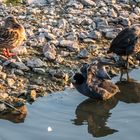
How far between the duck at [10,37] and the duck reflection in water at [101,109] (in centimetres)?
208

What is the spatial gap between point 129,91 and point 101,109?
0.98 metres

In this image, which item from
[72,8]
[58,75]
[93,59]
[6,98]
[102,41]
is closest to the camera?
[6,98]

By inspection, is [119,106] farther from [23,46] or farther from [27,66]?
[23,46]

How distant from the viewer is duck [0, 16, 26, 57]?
10.4 meters

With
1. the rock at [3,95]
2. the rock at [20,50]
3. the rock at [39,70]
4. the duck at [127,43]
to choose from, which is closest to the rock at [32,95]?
the rock at [3,95]

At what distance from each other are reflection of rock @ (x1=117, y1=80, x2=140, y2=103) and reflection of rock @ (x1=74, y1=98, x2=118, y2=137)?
0.73 ft

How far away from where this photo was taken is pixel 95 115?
8.84 meters

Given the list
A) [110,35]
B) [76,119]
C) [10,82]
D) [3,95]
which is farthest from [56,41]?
[76,119]

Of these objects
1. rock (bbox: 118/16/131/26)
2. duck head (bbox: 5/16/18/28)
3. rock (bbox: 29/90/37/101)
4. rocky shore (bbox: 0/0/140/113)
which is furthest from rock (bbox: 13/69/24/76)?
rock (bbox: 118/16/131/26)

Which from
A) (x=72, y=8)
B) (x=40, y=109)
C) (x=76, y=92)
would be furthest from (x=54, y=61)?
(x=72, y=8)

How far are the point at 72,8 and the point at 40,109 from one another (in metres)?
4.71

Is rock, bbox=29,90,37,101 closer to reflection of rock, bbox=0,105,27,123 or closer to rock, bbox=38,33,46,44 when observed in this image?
reflection of rock, bbox=0,105,27,123

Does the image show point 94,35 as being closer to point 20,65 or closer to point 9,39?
point 9,39

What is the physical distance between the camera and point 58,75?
9984 millimetres
